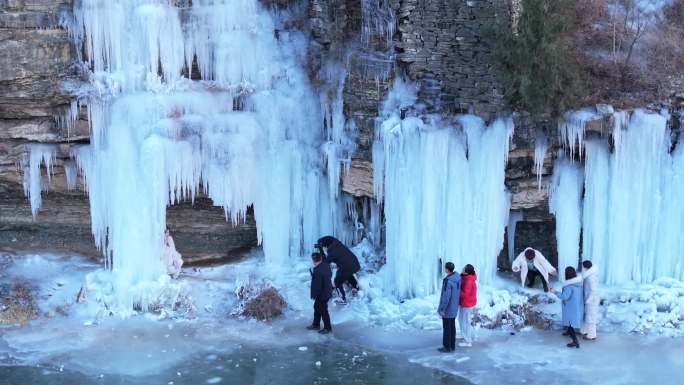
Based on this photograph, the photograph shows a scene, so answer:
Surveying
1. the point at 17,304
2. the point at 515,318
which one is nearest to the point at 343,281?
the point at 515,318

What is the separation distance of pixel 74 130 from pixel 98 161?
2.27 ft

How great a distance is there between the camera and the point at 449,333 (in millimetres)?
13312

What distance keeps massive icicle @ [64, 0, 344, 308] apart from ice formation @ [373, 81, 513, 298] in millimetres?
1661

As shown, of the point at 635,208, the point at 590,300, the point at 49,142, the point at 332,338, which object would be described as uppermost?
the point at 49,142

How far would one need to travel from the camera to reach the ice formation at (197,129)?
15.7m

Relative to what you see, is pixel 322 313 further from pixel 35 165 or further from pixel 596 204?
pixel 35 165

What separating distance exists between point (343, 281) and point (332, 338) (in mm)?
1406

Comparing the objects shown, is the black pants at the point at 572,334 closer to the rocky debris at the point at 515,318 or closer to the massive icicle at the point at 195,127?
the rocky debris at the point at 515,318

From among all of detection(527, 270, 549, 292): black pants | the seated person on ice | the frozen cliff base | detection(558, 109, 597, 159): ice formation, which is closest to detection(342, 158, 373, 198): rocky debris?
the frozen cliff base

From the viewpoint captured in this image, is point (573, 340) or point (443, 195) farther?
point (443, 195)

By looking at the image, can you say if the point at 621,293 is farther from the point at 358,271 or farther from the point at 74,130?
the point at 74,130

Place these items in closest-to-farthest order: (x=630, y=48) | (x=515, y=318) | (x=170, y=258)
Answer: (x=515, y=318), (x=630, y=48), (x=170, y=258)

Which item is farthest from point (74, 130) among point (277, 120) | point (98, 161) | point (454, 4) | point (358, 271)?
point (454, 4)

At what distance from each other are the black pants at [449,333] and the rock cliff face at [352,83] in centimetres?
278
